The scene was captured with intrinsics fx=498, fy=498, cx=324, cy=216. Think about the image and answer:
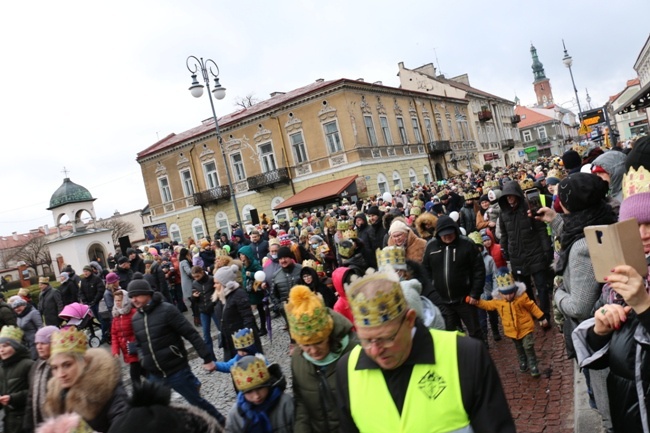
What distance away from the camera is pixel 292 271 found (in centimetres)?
761

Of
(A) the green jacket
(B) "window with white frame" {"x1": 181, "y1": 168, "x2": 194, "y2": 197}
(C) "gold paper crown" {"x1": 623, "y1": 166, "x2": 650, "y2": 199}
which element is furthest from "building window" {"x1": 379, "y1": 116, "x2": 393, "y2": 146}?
(C) "gold paper crown" {"x1": 623, "y1": 166, "x2": 650, "y2": 199}

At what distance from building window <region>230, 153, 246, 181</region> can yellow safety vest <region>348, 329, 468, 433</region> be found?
109 feet

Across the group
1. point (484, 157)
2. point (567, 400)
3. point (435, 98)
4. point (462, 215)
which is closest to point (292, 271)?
point (567, 400)

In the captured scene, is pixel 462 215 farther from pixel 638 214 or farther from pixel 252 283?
pixel 638 214

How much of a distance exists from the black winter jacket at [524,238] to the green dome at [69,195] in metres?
31.4

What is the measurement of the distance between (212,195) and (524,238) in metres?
30.7

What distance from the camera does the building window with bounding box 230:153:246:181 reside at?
3459 cm

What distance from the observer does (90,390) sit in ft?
11.3

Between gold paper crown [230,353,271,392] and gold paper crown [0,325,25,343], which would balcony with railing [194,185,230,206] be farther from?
gold paper crown [230,353,271,392]

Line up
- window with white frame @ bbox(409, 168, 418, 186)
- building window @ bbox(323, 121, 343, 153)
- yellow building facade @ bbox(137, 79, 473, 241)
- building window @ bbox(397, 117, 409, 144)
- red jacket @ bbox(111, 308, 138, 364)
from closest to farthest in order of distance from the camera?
red jacket @ bbox(111, 308, 138, 364), yellow building facade @ bbox(137, 79, 473, 241), building window @ bbox(323, 121, 343, 153), window with white frame @ bbox(409, 168, 418, 186), building window @ bbox(397, 117, 409, 144)

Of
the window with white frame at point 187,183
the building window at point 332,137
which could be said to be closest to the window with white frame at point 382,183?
the building window at point 332,137

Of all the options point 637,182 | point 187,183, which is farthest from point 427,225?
point 187,183

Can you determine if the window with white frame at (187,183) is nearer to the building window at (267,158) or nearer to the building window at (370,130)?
the building window at (267,158)

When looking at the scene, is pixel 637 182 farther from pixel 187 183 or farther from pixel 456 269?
pixel 187 183
